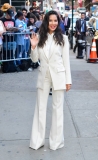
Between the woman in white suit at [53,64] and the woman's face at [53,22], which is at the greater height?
the woman's face at [53,22]

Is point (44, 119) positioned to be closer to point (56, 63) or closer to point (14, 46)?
point (56, 63)

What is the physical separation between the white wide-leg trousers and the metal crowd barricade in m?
6.47

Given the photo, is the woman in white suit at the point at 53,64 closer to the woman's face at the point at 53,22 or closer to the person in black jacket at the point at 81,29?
the woman's face at the point at 53,22

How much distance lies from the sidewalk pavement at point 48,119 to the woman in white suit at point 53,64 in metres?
0.38

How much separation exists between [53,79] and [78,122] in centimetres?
177

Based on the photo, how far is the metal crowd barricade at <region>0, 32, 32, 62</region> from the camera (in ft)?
40.1

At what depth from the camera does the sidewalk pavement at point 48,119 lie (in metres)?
5.66

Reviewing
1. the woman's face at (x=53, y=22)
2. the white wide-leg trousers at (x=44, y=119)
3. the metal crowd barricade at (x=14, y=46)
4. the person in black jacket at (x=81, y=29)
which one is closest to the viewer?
the woman's face at (x=53, y=22)

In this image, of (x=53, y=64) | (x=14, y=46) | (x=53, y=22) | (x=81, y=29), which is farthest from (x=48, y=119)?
(x=81, y=29)

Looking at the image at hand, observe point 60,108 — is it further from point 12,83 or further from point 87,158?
point 12,83

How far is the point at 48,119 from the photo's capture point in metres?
7.29

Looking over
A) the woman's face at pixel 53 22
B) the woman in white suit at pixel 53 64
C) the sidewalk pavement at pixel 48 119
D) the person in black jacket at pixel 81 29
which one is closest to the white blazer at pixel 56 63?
the woman in white suit at pixel 53 64

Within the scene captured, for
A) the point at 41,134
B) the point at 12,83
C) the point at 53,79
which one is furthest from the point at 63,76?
the point at 12,83

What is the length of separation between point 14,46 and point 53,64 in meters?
6.91
